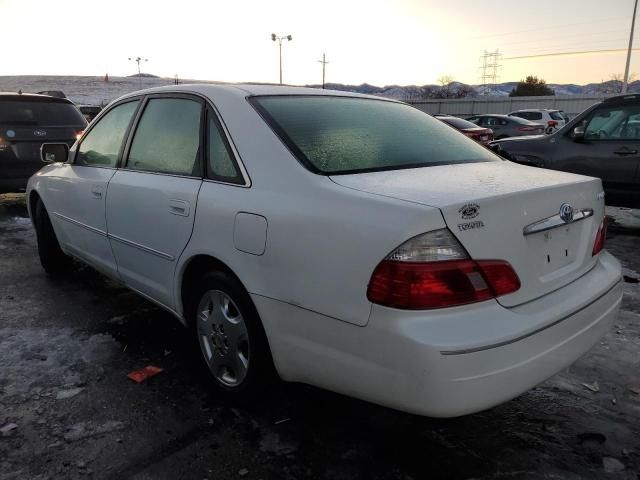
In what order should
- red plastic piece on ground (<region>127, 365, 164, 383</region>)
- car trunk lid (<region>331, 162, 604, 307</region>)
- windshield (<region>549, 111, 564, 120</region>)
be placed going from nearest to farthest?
car trunk lid (<region>331, 162, 604, 307</region>), red plastic piece on ground (<region>127, 365, 164, 383</region>), windshield (<region>549, 111, 564, 120</region>)

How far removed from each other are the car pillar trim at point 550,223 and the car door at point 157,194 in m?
1.59

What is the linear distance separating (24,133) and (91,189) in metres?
4.74

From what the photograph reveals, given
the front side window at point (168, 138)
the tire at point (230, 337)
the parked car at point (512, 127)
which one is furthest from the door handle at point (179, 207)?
the parked car at point (512, 127)

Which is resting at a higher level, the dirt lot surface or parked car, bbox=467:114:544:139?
parked car, bbox=467:114:544:139

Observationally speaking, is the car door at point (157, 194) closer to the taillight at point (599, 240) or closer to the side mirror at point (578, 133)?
the taillight at point (599, 240)

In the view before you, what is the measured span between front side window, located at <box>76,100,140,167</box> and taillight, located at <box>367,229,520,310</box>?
2424mm

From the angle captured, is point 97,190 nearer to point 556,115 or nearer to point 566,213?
point 566,213

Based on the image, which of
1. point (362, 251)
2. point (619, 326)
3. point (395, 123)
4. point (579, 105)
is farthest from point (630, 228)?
point (579, 105)

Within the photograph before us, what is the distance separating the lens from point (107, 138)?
378 cm

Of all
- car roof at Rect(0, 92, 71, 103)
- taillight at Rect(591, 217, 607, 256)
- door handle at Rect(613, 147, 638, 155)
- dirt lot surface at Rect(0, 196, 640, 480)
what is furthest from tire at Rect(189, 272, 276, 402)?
car roof at Rect(0, 92, 71, 103)

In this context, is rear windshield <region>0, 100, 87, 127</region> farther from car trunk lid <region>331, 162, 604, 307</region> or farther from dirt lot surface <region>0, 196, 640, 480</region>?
car trunk lid <region>331, 162, 604, 307</region>

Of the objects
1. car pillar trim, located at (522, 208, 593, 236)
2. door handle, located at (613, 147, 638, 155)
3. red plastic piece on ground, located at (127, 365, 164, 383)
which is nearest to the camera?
car pillar trim, located at (522, 208, 593, 236)

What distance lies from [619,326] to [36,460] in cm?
367

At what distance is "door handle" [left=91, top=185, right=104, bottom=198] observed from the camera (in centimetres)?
355
